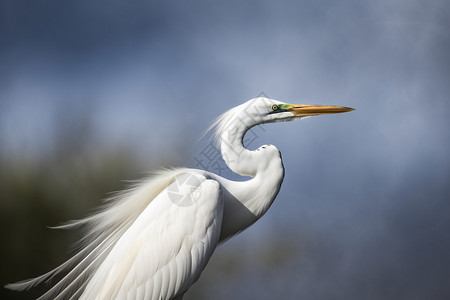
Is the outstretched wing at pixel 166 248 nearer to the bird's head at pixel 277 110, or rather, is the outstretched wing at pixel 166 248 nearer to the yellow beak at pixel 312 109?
the bird's head at pixel 277 110

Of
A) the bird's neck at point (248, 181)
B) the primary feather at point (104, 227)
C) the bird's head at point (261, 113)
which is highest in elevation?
the bird's head at point (261, 113)

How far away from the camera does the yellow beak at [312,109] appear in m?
2.18

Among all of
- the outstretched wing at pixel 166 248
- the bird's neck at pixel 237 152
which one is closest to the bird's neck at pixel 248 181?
the bird's neck at pixel 237 152

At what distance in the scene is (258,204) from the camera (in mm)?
2094

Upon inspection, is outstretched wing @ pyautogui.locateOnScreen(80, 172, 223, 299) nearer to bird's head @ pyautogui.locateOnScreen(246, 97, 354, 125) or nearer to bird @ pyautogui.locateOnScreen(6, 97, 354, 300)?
bird @ pyautogui.locateOnScreen(6, 97, 354, 300)

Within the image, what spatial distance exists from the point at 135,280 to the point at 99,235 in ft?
1.35

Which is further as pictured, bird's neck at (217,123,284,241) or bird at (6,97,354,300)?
bird's neck at (217,123,284,241)

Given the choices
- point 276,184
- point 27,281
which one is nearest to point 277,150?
point 276,184

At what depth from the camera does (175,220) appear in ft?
6.14

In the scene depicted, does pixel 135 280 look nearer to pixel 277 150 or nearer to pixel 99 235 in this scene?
pixel 99 235

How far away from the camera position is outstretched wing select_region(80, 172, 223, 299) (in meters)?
1.80

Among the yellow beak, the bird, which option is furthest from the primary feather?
the yellow beak

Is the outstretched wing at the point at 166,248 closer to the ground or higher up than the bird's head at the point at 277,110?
closer to the ground

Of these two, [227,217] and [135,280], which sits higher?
[227,217]
